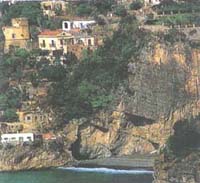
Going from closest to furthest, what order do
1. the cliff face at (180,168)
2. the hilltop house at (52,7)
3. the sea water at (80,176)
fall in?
the cliff face at (180,168), the sea water at (80,176), the hilltop house at (52,7)

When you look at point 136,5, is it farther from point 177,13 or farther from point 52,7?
point 52,7

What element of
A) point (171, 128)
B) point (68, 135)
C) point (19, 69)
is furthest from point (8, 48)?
point (171, 128)

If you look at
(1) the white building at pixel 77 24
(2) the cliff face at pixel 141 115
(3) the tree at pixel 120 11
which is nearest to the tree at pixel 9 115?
(2) the cliff face at pixel 141 115

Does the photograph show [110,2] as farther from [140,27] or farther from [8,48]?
[8,48]

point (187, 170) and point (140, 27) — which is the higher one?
point (140, 27)

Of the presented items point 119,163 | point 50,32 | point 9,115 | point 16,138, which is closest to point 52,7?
point 50,32

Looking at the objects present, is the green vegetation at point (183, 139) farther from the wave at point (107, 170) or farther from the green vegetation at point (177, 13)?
the green vegetation at point (177, 13)

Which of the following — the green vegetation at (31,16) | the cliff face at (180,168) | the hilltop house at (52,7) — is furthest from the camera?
the hilltop house at (52,7)
